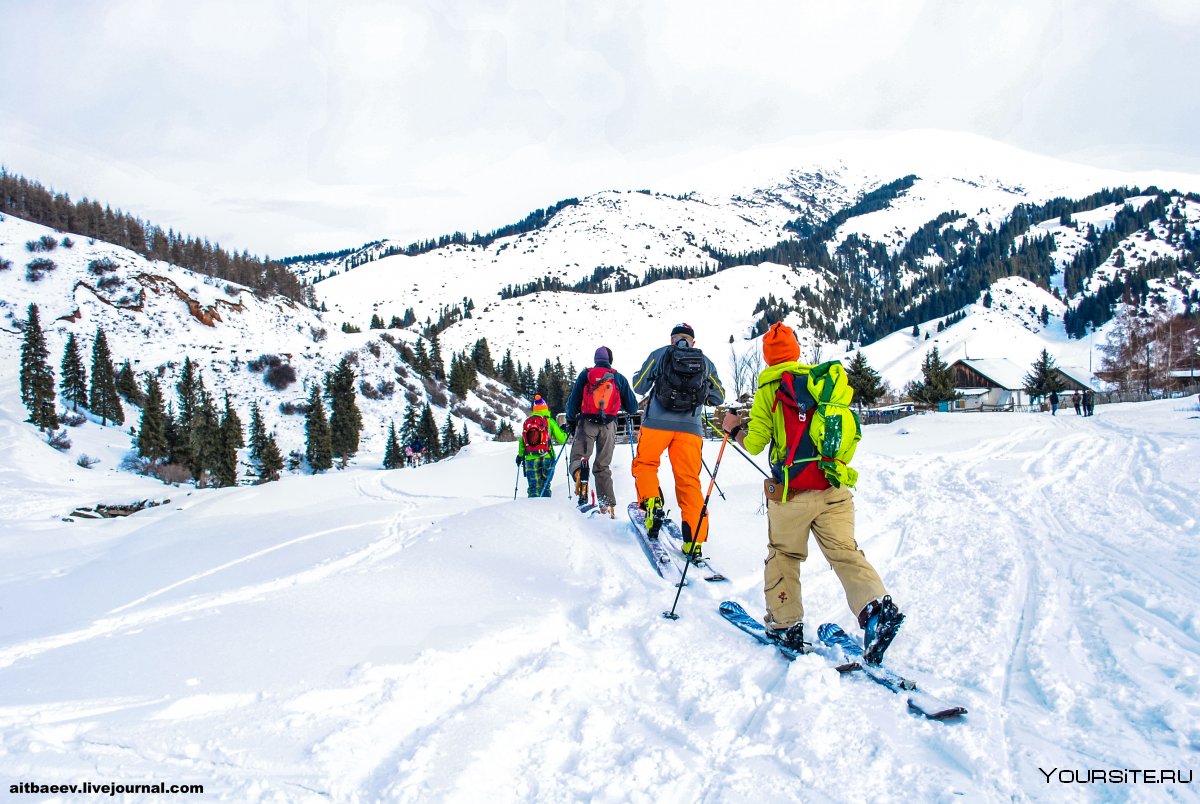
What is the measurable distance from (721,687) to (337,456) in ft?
203

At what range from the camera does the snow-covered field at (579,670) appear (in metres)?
2.57

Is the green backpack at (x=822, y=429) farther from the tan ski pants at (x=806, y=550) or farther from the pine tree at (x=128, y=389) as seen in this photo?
the pine tree at (x=128, y=389)

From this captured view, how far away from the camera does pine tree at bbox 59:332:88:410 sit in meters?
58.2

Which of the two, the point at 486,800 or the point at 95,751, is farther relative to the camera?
the point at 95,751

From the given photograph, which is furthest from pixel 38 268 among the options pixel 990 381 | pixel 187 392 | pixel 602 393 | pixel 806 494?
pixel 990 381

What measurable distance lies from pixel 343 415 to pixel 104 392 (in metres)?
22.2

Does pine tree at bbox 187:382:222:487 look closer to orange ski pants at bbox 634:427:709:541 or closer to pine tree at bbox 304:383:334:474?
pine tree at bbox 304:383:334:474

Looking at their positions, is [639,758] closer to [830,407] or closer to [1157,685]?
[830,407]

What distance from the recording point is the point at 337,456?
2333 inches

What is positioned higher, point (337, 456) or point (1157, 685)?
point (1157, 685)

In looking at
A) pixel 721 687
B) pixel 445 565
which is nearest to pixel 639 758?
pixel 721 687

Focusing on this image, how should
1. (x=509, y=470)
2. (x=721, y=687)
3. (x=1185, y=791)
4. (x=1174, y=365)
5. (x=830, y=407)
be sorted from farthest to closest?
(x=1174, y=365) → (x=509, y=470) → (x=830, y=407) → (x=721, y=687) → (x=1185, y=791)

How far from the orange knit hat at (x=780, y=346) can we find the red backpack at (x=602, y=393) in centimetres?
373

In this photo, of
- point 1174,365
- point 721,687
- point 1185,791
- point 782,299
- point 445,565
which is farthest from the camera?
point 782,299
